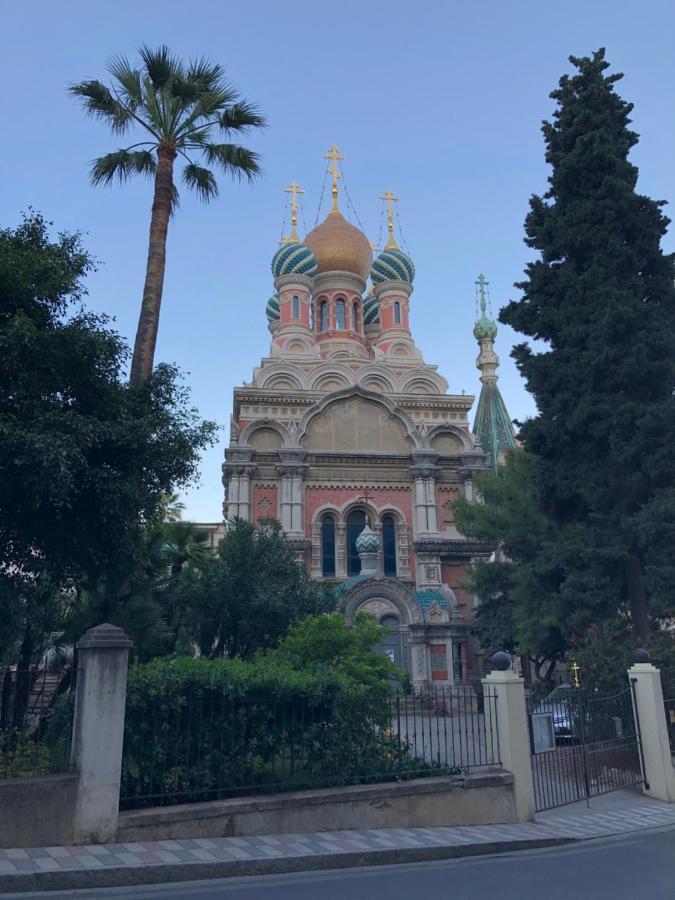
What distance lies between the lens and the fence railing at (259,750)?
8.78 m

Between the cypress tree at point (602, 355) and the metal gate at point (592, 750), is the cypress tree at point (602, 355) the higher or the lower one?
the higher one

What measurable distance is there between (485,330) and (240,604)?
38320mm

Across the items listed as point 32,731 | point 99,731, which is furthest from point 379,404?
point 99,731

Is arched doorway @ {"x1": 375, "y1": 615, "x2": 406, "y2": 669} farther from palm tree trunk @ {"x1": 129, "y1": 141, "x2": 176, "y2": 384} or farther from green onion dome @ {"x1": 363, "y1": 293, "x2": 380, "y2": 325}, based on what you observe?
green onion dome @ {"x1": 363, "y1": 293, "x2": 380, "y2": 325}

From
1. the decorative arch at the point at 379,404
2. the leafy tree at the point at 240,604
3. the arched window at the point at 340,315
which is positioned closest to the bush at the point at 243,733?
the leafy tree at the point at 240,604

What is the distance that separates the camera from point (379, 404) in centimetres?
3634

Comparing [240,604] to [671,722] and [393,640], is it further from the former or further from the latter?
[393,640]

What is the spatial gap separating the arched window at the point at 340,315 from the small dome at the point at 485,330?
12.2 m

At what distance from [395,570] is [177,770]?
25663mm

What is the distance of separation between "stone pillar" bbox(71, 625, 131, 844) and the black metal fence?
37 centimetres

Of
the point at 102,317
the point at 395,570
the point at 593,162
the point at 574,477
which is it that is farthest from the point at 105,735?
the point at 395,570

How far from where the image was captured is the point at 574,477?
1775cm

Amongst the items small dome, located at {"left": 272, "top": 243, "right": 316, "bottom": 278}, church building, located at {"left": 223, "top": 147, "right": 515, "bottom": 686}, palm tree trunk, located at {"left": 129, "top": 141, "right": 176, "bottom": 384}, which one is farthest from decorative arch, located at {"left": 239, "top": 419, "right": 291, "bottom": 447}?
palm tree trunk, located at {"left": 129, "top": 141, "right": 176, "bottom": 384}

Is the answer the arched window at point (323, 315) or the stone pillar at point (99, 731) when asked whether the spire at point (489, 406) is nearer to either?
the arched window at point (323, 315)
